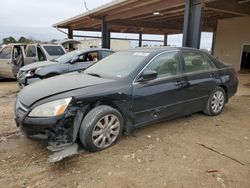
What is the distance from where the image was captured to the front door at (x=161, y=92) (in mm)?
3814

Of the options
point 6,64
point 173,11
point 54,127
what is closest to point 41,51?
point 6,64

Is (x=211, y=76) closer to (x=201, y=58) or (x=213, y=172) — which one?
(x=201, y=58)

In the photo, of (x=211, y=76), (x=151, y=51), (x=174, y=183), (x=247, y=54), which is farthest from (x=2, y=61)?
(x=247, y=54)

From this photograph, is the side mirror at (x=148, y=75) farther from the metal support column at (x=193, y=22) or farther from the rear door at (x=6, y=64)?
the rear door at (x=6, y=64)

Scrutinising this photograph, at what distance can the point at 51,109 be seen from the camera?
10.2ft

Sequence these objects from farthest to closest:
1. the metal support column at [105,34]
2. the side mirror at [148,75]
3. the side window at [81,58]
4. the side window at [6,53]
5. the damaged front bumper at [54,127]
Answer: the metal support column at [105,34], the side window at [6,53], the side window at [81,58], the side mirror at [148,75], the damaged front bumper at [54,127]

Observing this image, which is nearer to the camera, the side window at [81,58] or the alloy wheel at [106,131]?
the alloy wheel at [106,131]

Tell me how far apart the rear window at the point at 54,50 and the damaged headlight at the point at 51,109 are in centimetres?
705

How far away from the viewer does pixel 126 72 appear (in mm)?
3922

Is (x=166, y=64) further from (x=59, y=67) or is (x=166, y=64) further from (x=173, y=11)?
(x=173, y=11)

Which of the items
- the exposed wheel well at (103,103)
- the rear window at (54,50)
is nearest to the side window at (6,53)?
the rear window at (54,50)

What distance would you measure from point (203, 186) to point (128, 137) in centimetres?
158

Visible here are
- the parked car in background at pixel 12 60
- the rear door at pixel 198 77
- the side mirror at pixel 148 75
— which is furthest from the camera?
the parked car in background at pixel 12 60

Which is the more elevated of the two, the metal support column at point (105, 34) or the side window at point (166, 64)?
the metal support column at point (105, 34)
